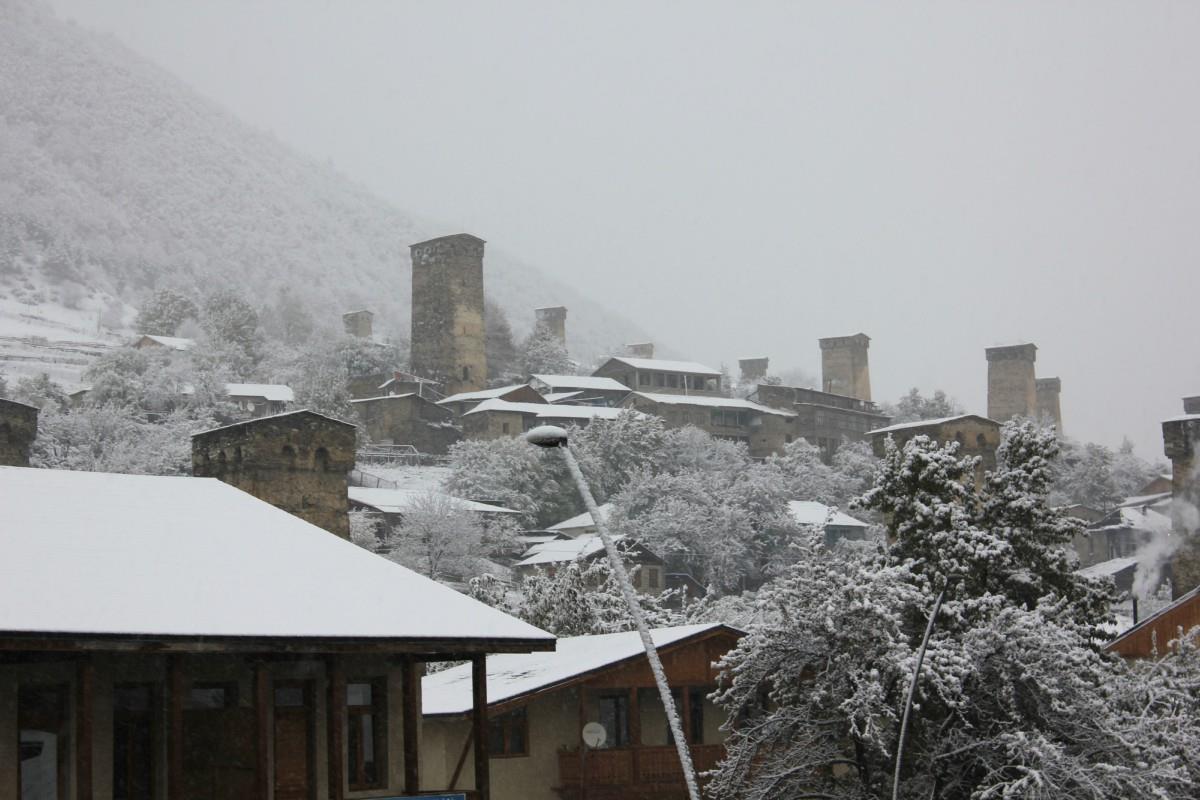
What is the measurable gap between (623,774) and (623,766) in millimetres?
113

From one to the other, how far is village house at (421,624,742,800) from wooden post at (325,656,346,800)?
24.6ft

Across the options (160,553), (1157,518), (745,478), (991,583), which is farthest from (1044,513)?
(1157,518)

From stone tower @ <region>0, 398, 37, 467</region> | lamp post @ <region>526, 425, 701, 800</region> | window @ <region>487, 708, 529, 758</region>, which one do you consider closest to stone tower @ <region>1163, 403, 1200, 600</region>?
window @ <region>487, 708, 529, 758</region>

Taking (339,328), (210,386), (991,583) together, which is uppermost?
(339,328)

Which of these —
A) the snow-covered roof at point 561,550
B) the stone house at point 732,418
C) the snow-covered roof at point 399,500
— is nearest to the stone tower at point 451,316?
the stone house at point 732,418

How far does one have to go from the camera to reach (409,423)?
87.9 meters

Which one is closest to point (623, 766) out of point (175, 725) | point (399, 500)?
point (175, 725)

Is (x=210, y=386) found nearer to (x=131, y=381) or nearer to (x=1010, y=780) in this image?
(x=131, y=381)

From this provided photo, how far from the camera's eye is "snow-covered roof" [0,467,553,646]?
13.9 metres

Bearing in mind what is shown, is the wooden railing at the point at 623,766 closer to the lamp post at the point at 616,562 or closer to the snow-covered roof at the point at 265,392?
the lamp post at the point at 616,562

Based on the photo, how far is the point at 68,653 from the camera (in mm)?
14266

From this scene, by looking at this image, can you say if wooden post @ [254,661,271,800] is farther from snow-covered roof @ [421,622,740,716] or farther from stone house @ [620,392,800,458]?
stone house @ [620,392,800,458]

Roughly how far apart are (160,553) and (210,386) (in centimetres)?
7047

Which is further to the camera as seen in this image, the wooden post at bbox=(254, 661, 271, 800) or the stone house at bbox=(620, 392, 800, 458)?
the stone house at bbox=(620, 392, 800, 458)
